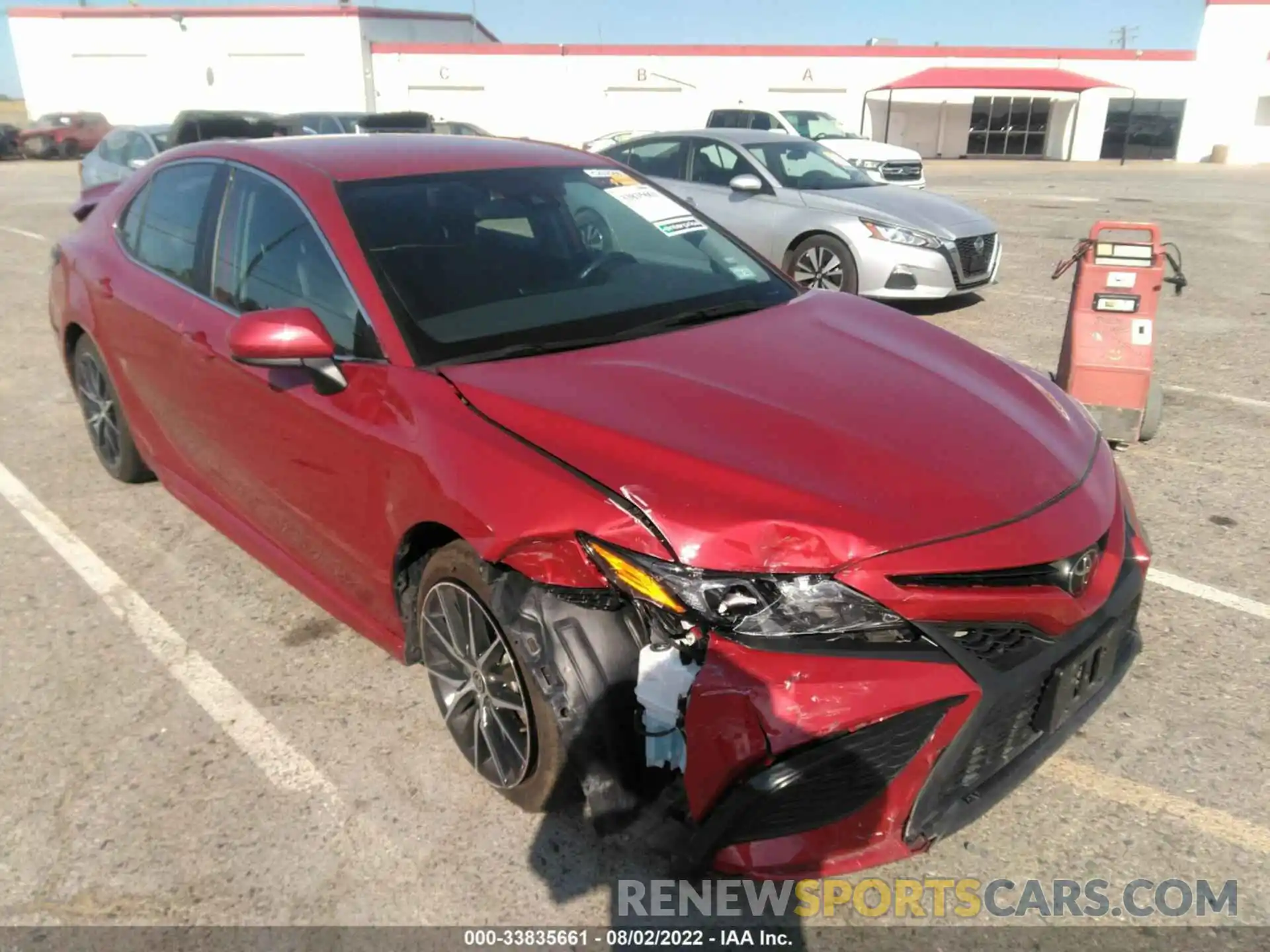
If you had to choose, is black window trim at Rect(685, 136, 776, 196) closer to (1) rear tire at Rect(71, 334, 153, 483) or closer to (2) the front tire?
(1) rear tire at Rect(71, 334, 153, 483)

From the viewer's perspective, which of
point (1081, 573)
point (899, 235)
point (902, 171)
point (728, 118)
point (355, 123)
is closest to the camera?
point (1081, 573)

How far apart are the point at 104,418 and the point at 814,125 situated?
15.5 metres

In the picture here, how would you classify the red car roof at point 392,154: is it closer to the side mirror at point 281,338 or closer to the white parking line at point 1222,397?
the side mirror at point 281,338

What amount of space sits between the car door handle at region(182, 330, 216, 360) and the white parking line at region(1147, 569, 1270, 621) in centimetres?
346

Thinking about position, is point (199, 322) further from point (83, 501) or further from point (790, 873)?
point (790, 873)

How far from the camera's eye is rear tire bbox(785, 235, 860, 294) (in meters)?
8.17

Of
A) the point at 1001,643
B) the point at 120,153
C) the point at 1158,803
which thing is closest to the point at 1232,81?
the point at 120,153

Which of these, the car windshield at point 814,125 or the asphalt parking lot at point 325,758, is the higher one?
the car windshield at point 814,125

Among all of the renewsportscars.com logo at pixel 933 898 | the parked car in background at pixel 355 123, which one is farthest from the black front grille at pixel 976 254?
the renewsportscars.com logo at pixel 933 898

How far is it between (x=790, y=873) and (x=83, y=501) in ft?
13.3

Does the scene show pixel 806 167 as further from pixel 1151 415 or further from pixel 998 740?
pixel 998 740

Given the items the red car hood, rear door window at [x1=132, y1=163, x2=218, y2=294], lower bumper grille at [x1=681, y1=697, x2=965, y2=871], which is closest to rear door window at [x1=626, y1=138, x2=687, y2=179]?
rear door window at [x1=132, y1=163, x2=218, y2=294]

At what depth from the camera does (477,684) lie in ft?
8.68

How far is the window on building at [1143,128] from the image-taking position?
37062mm
